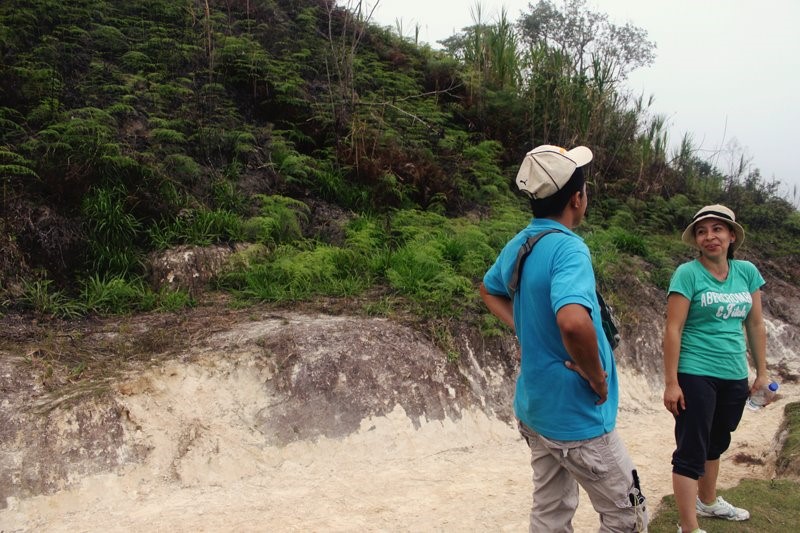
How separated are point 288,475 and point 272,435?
1.32 ft

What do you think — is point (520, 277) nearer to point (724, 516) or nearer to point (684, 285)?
point (684, 285)

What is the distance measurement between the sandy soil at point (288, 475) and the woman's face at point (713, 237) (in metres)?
2.08

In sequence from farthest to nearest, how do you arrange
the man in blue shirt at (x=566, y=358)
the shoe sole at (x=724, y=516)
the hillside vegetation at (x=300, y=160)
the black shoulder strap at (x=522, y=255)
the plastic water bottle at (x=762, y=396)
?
the hillside vegetation at (x=300, y=160) < the shoe sole at (x=724, y=516) < the plastic water bottle at (x=762, y=396) < the black shoulder strap at (x=522, y=255) < the man in blue shirt at (x=566, y=358)

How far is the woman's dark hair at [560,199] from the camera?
8.77 feet

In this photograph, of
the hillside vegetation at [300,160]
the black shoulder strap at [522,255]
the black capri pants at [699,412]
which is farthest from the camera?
the hillside vegetation at [300,160]

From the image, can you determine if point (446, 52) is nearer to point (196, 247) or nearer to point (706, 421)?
point (196, 247)

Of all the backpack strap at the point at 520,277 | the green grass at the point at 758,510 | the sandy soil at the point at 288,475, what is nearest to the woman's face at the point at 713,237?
the backpack strap at the point at 520,277

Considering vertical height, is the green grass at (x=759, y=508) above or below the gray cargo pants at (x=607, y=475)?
below

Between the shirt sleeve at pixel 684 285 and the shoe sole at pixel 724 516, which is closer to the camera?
the shirt sleeve at pixel 684 285

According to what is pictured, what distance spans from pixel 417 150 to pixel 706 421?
7.99 m

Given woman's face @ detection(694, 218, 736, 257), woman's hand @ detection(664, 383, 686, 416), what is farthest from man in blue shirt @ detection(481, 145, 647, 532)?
woman's face @ detection(694, 218, 736, 257)

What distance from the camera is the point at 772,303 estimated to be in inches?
410

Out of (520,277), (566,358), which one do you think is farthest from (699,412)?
(520,277)

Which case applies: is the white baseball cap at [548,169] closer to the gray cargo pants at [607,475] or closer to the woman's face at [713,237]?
the gray cargo pants at [607,475]
